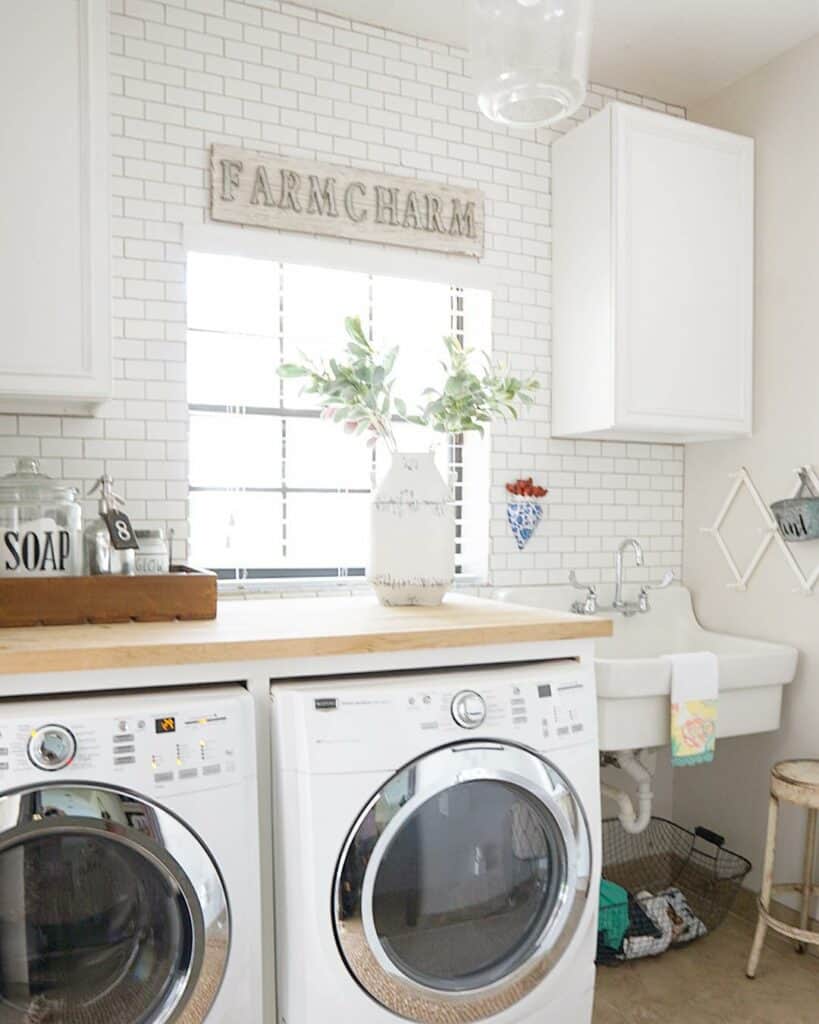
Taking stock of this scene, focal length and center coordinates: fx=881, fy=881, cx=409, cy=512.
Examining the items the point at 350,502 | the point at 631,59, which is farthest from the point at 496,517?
the point at 631,59

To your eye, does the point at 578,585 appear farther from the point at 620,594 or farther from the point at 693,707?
the point at 693,707

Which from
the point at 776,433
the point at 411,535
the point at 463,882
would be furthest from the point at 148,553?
the point at 776,433

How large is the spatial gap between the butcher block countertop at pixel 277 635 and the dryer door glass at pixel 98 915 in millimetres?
240

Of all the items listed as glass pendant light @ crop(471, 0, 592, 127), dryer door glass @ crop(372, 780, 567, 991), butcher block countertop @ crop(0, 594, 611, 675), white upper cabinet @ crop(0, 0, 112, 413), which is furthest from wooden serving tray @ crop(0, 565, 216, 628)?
glass pendant light @ crop(471, 0, 592, 127)

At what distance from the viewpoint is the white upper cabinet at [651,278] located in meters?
2.79

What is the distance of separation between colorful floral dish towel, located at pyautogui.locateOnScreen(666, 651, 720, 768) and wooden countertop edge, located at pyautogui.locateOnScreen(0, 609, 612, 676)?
54 cm

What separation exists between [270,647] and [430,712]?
1.16ft

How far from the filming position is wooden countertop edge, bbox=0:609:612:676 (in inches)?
61.8

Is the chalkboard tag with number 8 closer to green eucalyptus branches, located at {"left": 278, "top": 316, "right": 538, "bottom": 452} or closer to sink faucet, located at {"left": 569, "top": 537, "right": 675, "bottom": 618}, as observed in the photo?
green eucalyptus branches, located at {"left": 278, "top": 316, "right": 538, "bottom": 452}

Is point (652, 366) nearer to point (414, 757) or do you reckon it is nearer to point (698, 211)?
point (698, 211)

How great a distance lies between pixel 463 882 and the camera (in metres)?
1.82

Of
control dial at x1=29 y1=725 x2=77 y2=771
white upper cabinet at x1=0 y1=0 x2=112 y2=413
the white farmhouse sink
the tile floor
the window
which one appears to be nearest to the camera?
control dial at x1=29 y1=725 x2=77 y2=771

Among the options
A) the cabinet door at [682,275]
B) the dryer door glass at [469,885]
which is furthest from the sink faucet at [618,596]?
the dryer door glass at [469,885]

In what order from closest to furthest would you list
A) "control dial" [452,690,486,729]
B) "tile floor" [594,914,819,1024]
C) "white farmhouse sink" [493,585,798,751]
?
"control dial" [452,690,486,729] → "tile floor" [594,914,819,1024] → "white farmhouse sink" [493,585,798,751]
